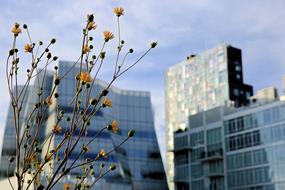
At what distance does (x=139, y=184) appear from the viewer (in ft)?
306

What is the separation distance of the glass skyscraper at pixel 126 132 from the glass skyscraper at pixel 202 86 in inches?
682

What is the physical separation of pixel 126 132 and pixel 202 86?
1473 inches

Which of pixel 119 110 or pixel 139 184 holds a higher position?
pixel 119 110

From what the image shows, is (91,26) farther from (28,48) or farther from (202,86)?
(202,86)

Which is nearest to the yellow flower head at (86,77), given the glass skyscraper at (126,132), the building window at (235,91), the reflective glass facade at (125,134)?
the glass skyscraper at (126,132)

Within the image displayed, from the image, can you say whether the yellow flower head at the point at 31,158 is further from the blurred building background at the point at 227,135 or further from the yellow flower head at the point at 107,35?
the blurred building background at the point at 227,135

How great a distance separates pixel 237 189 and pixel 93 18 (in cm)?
8621

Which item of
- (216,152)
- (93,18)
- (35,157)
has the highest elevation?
(216,152)

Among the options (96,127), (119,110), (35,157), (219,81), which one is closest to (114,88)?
(119,110)

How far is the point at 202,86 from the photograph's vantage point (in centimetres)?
12744

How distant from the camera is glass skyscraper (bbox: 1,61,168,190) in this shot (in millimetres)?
84875

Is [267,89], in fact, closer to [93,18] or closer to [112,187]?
[112,187]

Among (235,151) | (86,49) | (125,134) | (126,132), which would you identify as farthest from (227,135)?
(86,49)

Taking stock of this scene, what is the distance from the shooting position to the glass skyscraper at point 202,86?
4700 inches
